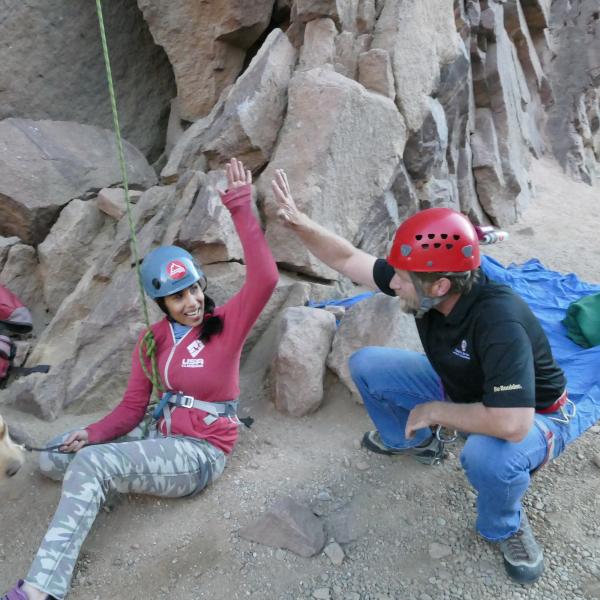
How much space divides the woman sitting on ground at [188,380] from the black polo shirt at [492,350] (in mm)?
1217

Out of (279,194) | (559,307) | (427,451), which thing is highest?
(279,194)

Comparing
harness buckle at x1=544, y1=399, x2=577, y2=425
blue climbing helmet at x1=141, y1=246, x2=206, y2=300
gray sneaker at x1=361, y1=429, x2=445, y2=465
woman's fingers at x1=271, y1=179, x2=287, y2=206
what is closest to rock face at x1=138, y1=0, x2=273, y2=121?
woman's fingers at x1=271, y1=179, x2=287, y2=206

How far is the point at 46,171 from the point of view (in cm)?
704

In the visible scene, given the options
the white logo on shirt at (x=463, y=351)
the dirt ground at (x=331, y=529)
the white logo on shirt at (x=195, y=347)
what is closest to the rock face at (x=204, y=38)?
the white logo on shirt at (x=195, y=347)

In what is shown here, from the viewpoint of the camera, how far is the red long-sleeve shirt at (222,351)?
12.3 ft

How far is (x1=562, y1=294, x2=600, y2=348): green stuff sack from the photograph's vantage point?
5.12 meters

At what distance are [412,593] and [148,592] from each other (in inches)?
61.1

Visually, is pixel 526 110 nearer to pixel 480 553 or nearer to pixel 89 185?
pixel 89 185

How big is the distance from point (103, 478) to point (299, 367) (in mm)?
1911

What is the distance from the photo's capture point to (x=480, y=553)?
3.39m

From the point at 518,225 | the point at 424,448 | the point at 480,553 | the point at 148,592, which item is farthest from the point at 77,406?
the point at 518,225

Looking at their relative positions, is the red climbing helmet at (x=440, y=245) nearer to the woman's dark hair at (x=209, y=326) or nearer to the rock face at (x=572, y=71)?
the woman's dark hair at (x=209, y=326)

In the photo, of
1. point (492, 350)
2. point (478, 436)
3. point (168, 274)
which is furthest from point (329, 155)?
point (478, 436)

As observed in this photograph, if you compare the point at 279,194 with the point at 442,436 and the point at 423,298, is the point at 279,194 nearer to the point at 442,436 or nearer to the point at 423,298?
the point at 423,298
